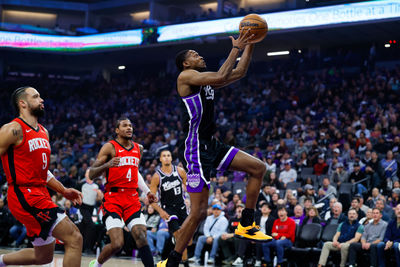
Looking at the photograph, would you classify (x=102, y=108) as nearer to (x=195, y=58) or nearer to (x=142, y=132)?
(x=142, y=132)

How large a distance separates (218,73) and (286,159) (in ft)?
35.2

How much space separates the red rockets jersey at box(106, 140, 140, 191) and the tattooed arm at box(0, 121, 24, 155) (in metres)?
2.06

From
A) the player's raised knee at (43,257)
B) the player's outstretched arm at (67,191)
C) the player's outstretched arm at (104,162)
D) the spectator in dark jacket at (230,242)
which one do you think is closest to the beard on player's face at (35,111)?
the player's outstretched arm at (67,191)

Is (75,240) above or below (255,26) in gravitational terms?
below

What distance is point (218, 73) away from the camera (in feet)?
17.5

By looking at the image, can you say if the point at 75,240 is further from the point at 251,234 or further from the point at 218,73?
the point at 218,73

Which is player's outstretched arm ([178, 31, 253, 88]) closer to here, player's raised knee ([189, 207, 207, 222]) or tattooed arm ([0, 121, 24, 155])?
player's raised knee ([189, 207, 207, 222])

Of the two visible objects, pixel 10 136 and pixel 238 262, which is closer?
pixel 10 136

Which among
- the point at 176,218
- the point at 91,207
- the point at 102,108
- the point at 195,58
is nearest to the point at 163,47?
the point at 102,108

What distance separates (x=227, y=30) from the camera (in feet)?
75.2

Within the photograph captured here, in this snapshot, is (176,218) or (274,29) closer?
(176,218)

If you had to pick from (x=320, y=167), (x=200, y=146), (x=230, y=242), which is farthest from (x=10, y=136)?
(x=320, y=167)

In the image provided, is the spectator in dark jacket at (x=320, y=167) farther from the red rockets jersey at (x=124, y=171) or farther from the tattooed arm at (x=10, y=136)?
the tattooed arm at (x=10, y=136)

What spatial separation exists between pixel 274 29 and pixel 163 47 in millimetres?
7480
